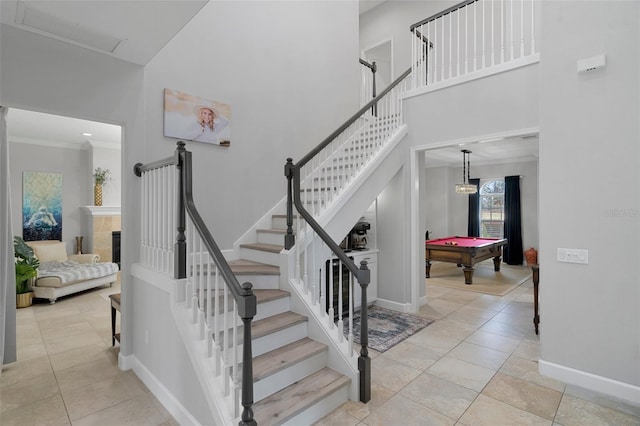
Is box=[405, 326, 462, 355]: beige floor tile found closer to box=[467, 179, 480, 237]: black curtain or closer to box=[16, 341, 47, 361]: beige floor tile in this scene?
box=[16, 341, 47, 361]: beige floor tile

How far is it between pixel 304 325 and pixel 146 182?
1.94 metres

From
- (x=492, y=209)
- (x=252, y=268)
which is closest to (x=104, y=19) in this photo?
(x=252, y=268)

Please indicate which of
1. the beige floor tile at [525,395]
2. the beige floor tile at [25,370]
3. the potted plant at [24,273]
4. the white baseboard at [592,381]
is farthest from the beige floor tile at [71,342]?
the white baseboard at [592,381]

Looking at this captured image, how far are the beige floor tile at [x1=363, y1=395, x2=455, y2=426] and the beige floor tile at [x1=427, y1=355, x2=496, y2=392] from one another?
0.55 m

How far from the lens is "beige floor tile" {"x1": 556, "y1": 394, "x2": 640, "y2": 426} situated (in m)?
2.26

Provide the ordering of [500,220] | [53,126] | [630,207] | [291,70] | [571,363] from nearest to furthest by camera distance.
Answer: [630,207] < [571,363] < [291,70] < [53,126] < [500,220]

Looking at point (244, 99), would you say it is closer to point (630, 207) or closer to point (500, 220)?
point (630, 207)

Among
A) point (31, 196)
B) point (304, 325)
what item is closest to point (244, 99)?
point (304, 325)

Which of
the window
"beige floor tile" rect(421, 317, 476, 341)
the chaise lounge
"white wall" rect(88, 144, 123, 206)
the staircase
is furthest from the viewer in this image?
the window

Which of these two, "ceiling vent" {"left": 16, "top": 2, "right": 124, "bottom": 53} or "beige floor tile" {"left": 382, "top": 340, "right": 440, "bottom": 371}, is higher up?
"ceiling vent" {"left": 16, "top": 2, "right": 124, "bottom": 53}

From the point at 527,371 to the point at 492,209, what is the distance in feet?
24.5

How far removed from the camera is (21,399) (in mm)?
2574

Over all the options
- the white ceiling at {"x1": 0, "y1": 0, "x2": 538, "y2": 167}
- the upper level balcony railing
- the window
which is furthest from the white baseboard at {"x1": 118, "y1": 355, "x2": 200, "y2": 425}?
the window

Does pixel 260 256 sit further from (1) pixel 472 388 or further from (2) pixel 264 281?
(1) pixel 472 388
